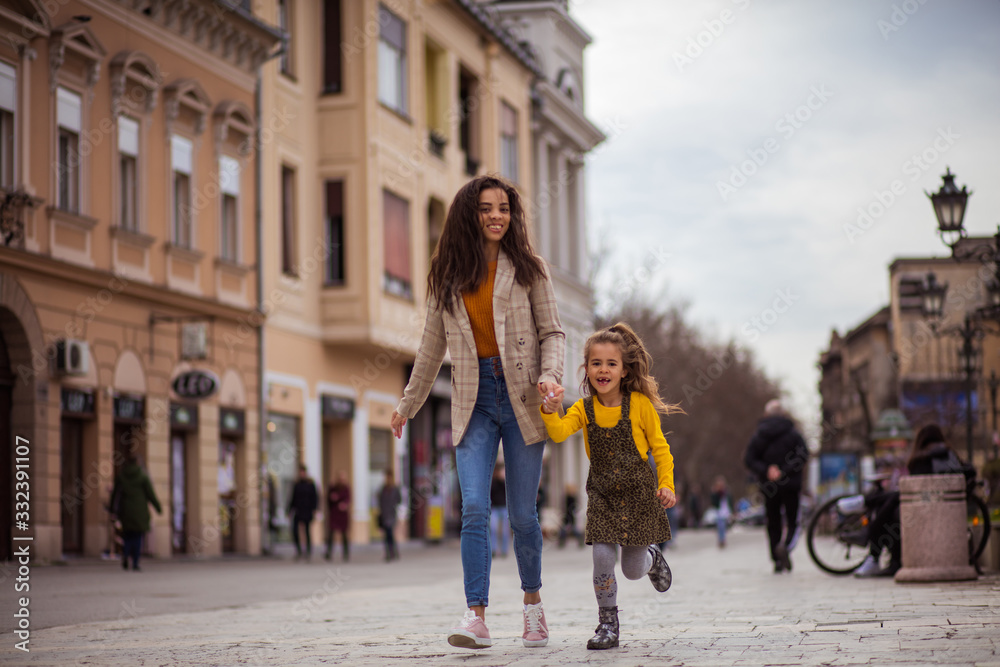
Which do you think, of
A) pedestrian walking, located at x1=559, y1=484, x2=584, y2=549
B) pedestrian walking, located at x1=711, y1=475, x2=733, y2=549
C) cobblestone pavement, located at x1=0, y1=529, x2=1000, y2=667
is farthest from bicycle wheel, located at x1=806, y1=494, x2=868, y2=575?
pedestrian walking, located at x1=559, y1=484, x2=584, y2=549

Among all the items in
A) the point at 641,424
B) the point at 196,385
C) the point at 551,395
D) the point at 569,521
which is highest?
the point at 196,385

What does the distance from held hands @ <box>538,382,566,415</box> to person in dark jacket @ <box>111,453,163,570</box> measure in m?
→ 13.8

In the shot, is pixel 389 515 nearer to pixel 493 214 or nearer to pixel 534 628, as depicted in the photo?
pixel 534 628

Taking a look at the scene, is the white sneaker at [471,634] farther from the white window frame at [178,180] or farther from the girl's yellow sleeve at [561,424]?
the white window frame at [178,180]

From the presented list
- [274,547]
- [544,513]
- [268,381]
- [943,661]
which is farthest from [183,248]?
[943,661]

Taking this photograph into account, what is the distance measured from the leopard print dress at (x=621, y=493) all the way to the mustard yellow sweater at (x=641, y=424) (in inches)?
1.3

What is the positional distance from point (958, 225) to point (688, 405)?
57833 mm

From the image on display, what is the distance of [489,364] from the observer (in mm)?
6914

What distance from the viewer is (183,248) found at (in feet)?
79.9

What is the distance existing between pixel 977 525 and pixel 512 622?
550 centimetres

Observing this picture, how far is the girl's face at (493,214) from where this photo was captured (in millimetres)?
7074

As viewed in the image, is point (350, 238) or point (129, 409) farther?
point (350, 238)

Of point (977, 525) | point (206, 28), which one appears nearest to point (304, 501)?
point (206, 28)

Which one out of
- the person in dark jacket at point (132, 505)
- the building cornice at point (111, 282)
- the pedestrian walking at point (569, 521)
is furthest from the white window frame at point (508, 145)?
the person in dark jacket at point (132, 505)
